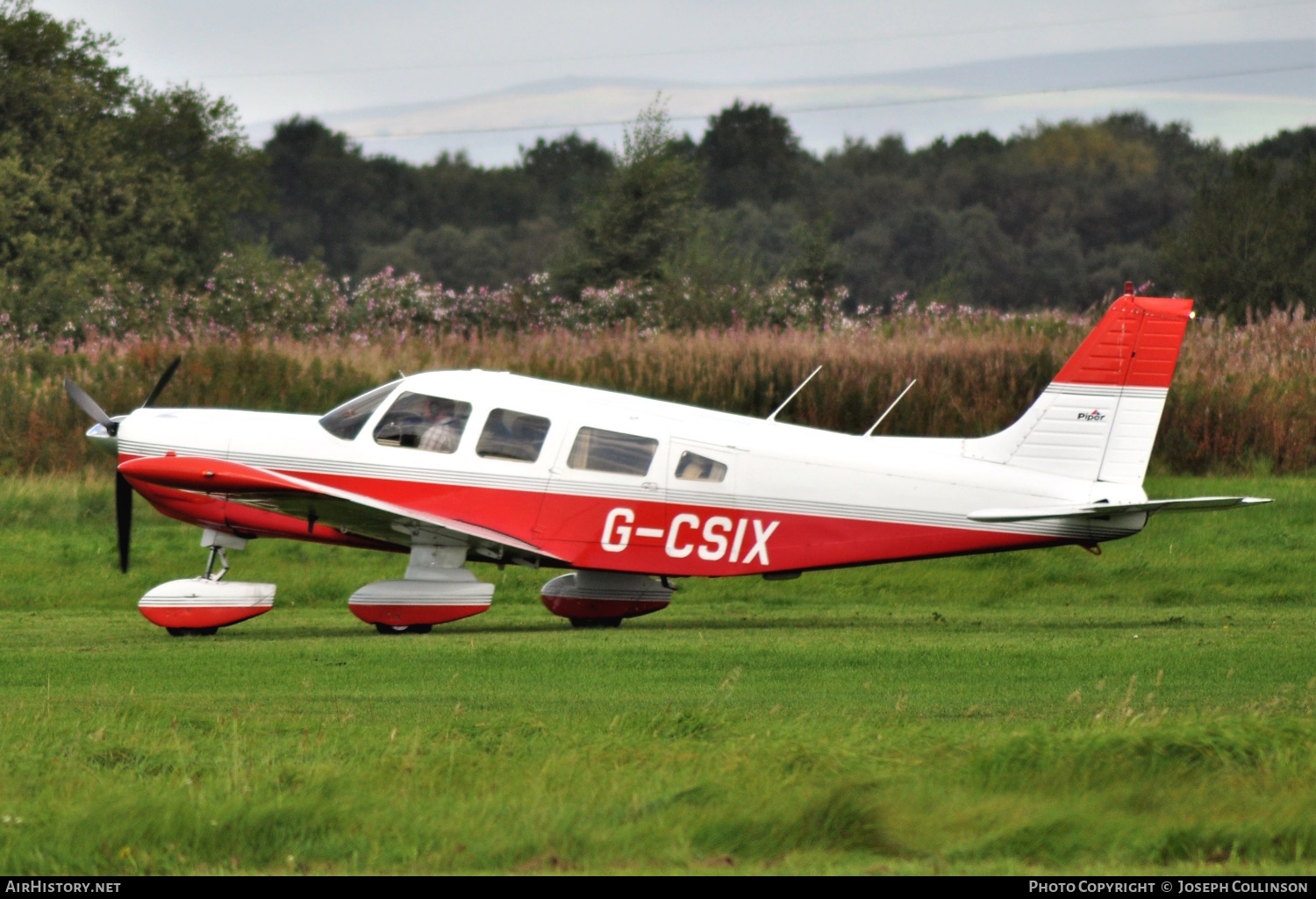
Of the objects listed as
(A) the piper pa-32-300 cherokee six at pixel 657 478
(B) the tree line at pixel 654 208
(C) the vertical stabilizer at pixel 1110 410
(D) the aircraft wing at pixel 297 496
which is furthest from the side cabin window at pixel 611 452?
(B) the tree line at pixel 654 208

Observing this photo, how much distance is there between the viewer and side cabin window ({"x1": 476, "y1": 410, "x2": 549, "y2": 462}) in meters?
12.9

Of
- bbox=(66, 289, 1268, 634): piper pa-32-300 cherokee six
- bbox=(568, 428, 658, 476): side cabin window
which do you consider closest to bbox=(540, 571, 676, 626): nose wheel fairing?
bbox=(66, 289, 1268, 634): piper pa-32-300 cherokee six

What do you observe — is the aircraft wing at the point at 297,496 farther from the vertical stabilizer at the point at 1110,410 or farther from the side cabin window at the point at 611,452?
the vertical stabilizer at the point at 1110,410

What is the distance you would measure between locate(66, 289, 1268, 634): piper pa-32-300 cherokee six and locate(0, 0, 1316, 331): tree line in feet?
49.1

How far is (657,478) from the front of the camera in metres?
12.7

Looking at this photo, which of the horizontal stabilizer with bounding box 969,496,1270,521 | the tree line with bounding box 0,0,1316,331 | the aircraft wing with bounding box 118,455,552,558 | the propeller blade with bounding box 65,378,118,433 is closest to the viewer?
Result: the aircraft wing with bounding box 118,455,552,558

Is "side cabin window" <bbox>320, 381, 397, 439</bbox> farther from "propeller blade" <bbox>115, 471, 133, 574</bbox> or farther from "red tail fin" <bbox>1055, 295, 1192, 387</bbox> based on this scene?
"red tail fin" <bbox>1055, 295, 1192, 387</bbox>

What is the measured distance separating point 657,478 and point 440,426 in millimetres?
1747

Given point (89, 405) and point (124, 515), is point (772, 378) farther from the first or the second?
point (124, 515)

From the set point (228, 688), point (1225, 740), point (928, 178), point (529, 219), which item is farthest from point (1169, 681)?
point (529, 219)

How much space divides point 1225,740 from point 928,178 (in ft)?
285

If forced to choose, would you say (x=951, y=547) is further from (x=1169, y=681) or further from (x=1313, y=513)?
(x=1313, y=513)

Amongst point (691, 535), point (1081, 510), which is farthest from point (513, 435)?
point (1081, 510)

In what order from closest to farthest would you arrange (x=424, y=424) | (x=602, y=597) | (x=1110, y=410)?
(x=1110, y=410) < (x=424, y=424) < (x=602, y=597)
